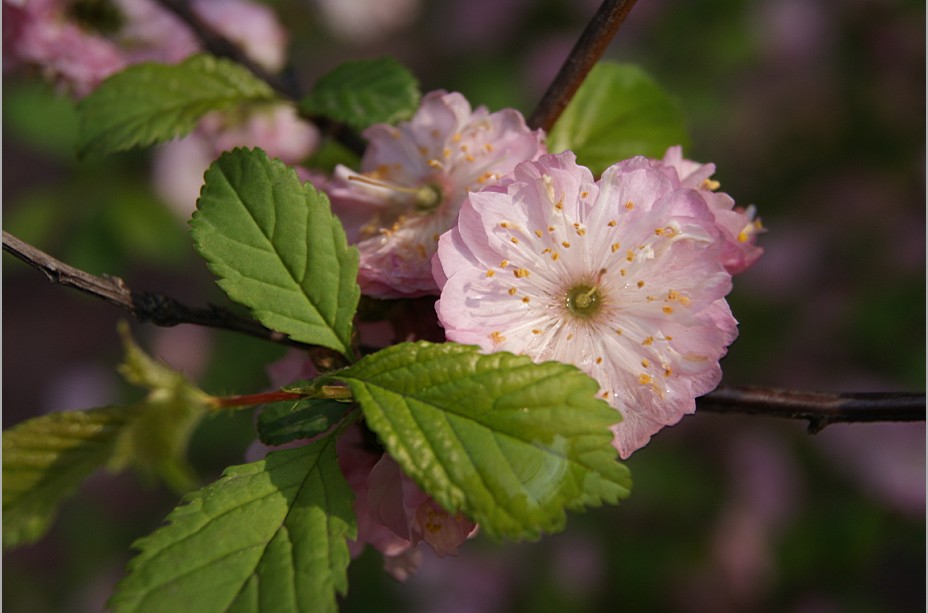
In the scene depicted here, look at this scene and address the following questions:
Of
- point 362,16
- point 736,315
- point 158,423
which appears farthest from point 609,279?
point 362,16

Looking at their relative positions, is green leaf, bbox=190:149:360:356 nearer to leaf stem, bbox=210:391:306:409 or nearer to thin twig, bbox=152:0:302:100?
leaf stem, bbox=210:391:306:409

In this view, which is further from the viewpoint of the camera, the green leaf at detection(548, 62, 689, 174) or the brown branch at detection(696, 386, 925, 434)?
the green leaf at detection(548, 62, 689, 174)

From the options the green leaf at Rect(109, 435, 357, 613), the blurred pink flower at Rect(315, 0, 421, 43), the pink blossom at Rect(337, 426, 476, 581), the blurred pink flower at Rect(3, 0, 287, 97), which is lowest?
the blurred pink flower at Rect(315, 0, 421, 43)

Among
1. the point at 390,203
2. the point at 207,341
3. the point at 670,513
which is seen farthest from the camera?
the point at 207,341

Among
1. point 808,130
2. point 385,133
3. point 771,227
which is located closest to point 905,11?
point 808,130

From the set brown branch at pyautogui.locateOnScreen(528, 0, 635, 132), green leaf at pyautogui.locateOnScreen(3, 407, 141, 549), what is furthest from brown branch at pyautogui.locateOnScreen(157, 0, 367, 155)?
green leaf at pyautogui.locateOnScreen(3, 407, 141, 549)

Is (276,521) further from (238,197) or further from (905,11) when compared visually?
(905,11)
